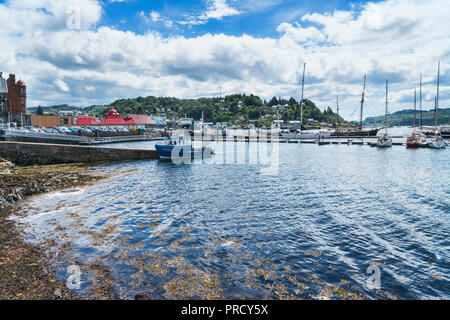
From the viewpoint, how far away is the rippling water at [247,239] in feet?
23.8

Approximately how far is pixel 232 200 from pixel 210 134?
76.9m

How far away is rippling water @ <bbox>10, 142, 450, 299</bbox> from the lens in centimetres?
726

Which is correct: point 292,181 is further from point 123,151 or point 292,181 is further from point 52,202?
point 123,151

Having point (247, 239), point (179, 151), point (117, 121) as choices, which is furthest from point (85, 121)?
point (247, 239)

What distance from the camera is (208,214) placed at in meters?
13.6

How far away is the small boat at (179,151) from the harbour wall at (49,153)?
6.63 meters

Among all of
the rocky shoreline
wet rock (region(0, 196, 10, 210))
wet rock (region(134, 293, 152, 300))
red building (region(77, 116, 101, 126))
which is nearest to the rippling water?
wet rock (region(134, 293, 152, 300))

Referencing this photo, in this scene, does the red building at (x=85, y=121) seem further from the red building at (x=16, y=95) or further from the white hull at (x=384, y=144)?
the white hull at (x=384, y=144)

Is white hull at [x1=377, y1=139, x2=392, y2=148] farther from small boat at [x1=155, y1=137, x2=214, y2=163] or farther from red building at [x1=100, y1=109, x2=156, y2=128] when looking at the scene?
red building at [x1=100, y1=109, x2=156, y2=128]

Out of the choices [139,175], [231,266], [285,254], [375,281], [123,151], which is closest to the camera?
[375,281]

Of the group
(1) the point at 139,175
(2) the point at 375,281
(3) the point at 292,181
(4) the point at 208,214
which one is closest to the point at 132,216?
(4) the point at 208,214

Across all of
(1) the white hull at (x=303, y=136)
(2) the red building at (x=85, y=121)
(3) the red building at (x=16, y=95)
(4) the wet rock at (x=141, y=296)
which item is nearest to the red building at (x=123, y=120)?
(2) the red building at (x=85, y=121)

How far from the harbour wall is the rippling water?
15135 mm

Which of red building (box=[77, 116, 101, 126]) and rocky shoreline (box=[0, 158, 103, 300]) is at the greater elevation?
red building (box=[77, 116, 101, 126])
